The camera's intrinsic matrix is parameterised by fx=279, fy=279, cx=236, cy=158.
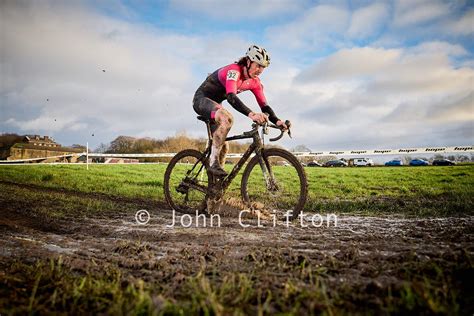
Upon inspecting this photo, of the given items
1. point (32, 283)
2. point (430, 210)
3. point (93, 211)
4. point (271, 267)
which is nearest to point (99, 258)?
point (32, 283)

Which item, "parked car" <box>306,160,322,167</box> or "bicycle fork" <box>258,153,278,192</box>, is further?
"parked car" <box>306,160,322,167</box>

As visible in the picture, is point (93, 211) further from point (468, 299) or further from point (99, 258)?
point (468, 299)

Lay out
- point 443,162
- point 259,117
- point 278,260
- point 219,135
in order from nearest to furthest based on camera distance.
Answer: point 278,260 < point 259,117 < point 219,135 < point 443,162

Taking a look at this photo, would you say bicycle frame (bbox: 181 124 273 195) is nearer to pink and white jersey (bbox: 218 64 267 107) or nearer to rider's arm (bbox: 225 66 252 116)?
rider's arm (bbox: 225 66 252 116)

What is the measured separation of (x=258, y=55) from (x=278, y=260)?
152 inches

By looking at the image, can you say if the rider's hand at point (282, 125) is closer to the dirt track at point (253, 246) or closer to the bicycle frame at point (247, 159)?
the bicycle frame at point (247, 159)

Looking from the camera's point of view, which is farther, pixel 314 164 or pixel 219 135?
pixel 314 164

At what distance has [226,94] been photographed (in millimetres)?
5340

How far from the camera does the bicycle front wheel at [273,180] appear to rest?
4805 millimetres

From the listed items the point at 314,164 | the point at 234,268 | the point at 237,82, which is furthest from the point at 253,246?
the point at 314,164

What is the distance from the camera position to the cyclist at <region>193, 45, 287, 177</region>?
496cm

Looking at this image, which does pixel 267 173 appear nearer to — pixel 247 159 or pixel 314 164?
pixel 247 159

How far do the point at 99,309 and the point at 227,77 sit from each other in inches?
165

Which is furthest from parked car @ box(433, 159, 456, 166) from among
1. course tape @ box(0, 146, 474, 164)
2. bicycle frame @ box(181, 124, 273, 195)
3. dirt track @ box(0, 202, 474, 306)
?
bicycle frame @ box(181, 124, 273, 195)
